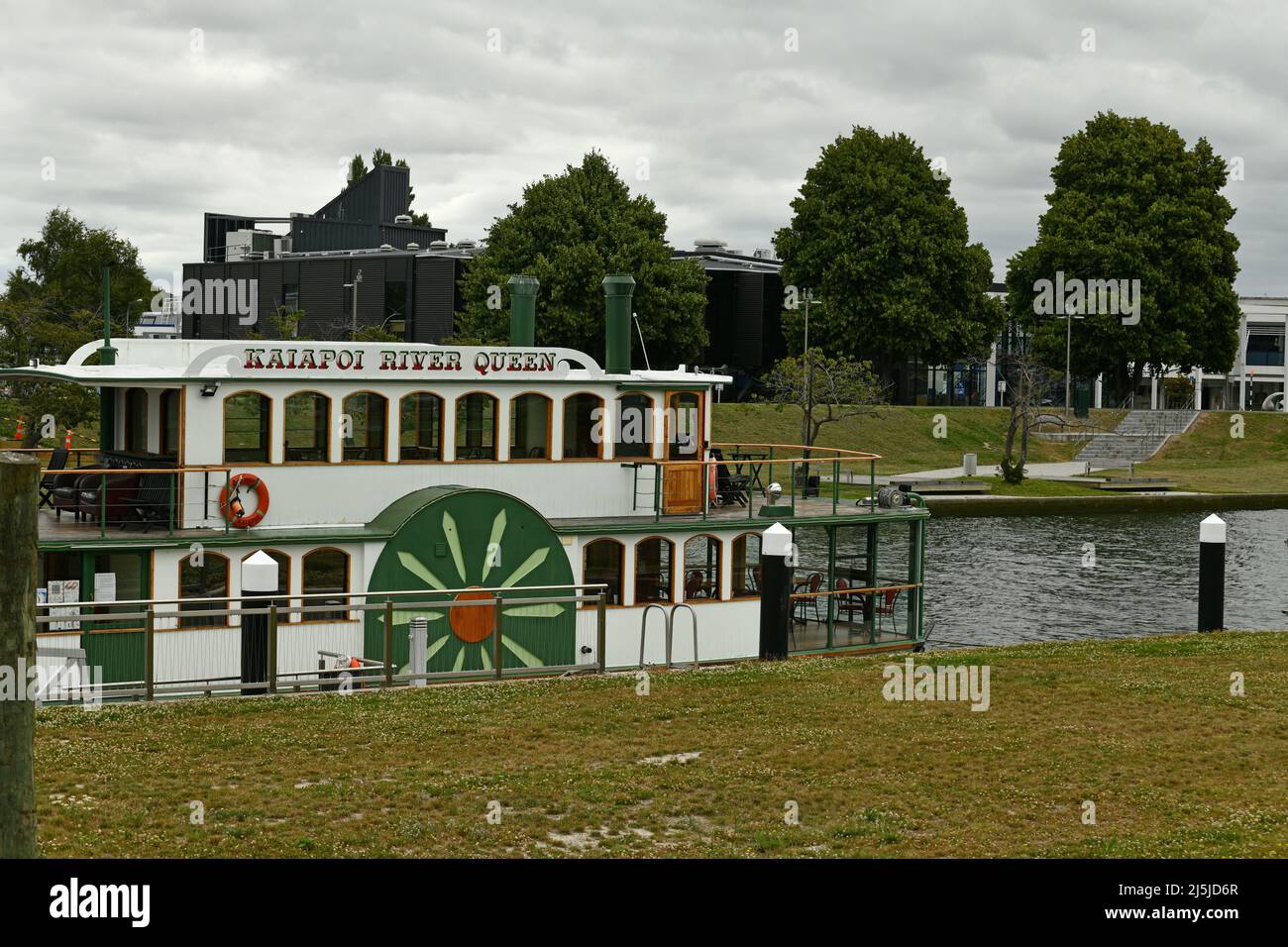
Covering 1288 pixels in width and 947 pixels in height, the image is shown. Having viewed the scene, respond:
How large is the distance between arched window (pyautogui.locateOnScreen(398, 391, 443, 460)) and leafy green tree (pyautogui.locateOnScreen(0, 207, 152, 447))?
1989 centimetres

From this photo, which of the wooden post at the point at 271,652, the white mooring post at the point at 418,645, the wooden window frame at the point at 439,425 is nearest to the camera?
the wooden post at the point at 271,652

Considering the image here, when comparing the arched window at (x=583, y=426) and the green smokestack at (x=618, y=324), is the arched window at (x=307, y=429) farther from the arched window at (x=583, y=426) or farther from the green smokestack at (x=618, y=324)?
the green smokestack at (x=618, y=324)

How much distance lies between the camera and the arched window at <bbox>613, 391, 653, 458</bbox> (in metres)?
25.1

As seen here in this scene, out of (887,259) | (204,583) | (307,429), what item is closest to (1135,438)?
(887,259)

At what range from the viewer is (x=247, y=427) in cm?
2183

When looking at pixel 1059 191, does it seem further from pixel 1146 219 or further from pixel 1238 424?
pixel 1238 424

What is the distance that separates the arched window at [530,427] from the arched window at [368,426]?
217 centimetres

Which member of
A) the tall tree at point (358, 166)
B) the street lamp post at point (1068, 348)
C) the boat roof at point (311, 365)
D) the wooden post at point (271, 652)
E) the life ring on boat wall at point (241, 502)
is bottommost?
the wooden post at point (271, 652)

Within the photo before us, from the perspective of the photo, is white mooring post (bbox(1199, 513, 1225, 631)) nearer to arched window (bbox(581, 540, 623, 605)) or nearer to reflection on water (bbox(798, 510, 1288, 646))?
arched window (bbox(581, 540, 623, 605))

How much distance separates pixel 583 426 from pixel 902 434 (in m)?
57.2

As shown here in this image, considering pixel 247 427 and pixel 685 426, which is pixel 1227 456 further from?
pixel 247 427

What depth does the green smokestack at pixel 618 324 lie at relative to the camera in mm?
25844

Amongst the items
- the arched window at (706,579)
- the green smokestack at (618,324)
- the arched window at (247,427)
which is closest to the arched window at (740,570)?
the arched window at (706,579)
